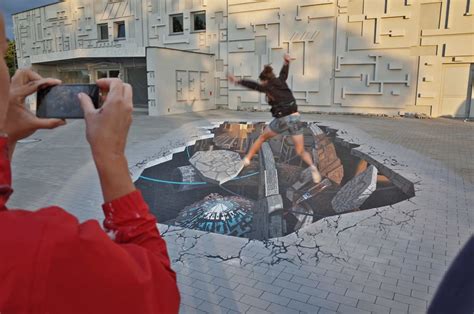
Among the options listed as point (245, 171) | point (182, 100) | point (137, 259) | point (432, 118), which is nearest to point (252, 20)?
point (182, 100)

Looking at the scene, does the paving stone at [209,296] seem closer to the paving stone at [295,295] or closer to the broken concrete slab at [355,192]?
the paving stone at [295,295]

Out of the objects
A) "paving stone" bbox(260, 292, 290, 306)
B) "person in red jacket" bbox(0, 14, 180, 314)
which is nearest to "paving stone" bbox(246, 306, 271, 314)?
"paving stone" bbox(260, 292, 290, 306)

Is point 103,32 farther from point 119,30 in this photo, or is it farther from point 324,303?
point 324,303

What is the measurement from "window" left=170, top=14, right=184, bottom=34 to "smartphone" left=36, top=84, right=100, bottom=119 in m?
20.9

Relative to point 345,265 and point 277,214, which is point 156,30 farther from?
point 345,265

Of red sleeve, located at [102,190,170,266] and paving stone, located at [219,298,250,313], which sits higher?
red sleeve, located at [102,190,170,266]

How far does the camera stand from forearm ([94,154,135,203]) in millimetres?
1015

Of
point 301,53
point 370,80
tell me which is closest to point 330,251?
point 370,80

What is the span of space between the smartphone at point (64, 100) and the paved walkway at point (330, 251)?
229 cm

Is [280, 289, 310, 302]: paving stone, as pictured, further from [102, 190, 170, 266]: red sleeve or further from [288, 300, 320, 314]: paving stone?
[102, 190, 170, 266]: red sleeve

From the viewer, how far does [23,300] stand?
0.76 metres

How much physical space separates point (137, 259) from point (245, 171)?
648 centimetres

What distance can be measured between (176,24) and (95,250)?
71.9 feet

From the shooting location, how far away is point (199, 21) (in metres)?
20.5
